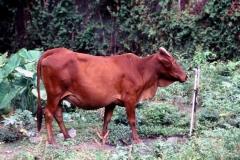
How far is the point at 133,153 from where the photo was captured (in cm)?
592

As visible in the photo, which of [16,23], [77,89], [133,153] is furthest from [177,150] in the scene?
[16,23]

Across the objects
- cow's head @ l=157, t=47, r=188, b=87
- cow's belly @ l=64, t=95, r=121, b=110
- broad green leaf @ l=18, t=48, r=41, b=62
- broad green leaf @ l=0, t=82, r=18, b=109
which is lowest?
broad green leaf @ l=0, t=82, r=18, b=109

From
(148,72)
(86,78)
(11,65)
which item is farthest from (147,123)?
(11,65)

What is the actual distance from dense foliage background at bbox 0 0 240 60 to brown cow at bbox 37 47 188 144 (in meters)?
6.09

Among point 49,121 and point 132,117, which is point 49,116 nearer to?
point 49,121

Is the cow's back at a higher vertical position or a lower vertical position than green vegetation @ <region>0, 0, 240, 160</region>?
higher

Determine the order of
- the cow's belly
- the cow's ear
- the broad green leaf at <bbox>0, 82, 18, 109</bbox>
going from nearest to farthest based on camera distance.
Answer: the cow's belly → the cow's ear → the broad green leaf at <bbox>0, 82, 18, 109</bbox>

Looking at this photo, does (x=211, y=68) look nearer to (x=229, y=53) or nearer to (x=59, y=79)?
(x=229, y=53)

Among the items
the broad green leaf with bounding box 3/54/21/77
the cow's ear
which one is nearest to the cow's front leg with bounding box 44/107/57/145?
the broad green leaf with bounding box 3/54/21/77

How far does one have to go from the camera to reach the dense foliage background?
13.3 meters

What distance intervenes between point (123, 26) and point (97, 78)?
8.44m

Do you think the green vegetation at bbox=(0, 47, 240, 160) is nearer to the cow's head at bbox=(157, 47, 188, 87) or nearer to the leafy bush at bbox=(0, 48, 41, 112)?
the leafy bush at bbox=(0, 48, 41, 112)

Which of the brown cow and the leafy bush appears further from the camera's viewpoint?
the leafy bush

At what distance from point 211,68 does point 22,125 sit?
17.9ft
